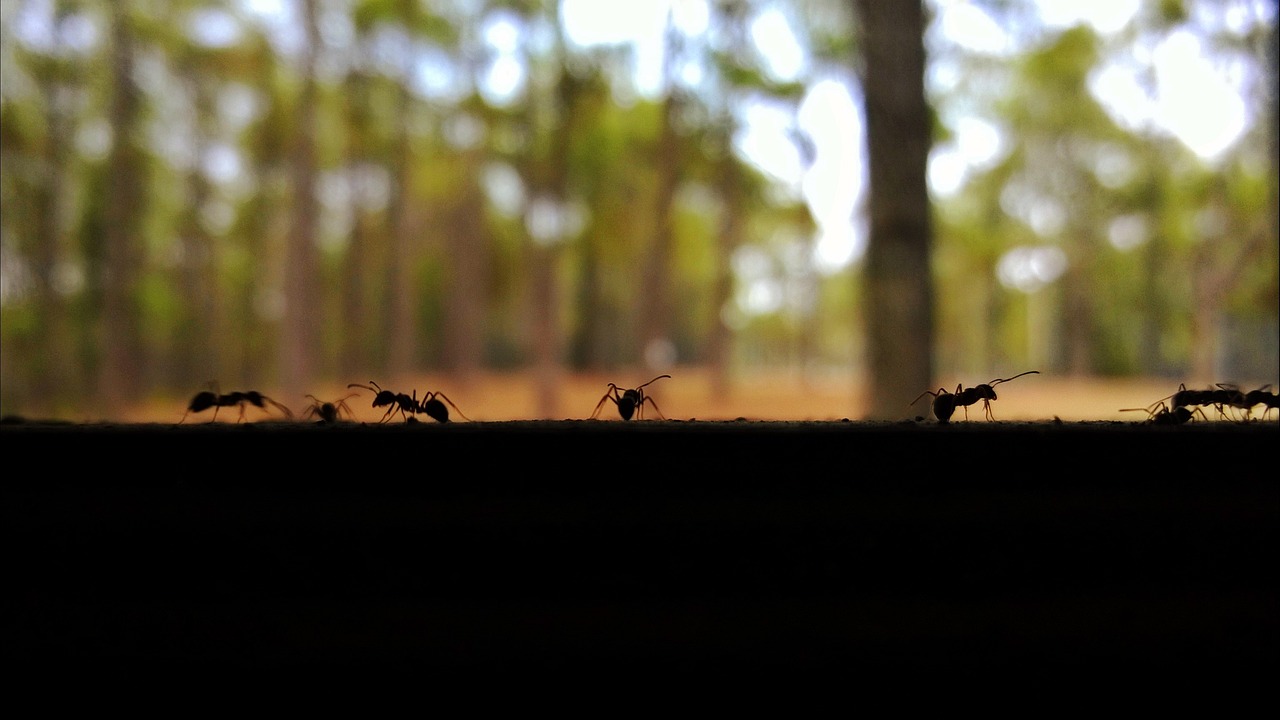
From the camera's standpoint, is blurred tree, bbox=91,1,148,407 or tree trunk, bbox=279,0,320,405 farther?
tree trunk, bbox=279,0,320,405

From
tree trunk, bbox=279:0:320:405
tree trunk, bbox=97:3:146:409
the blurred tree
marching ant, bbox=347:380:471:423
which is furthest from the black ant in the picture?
tree trunk, bbox=97:3:146:409

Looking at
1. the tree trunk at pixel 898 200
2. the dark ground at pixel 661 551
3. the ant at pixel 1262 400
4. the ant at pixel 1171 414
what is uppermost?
the tree trunk at pixel 898 200

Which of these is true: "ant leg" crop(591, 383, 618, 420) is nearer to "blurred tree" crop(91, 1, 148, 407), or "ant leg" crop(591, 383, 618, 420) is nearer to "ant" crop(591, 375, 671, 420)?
"ant" crop(591, 375, 671, 420)

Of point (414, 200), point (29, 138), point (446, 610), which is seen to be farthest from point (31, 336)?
point (414, 200)

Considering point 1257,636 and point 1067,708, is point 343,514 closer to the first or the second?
point 1067,708

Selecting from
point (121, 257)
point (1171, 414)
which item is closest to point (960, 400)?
point (1171, 414)

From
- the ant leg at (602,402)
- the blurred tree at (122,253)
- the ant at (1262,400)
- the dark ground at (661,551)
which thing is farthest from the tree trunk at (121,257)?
the ant at (1262,400)

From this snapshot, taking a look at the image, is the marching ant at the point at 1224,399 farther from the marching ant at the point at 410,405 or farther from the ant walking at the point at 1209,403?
the marching ant at the point at 410,405
